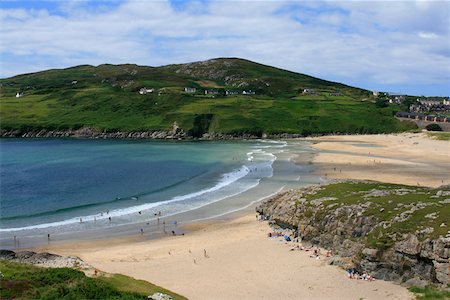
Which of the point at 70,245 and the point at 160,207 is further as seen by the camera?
the point at 160,207

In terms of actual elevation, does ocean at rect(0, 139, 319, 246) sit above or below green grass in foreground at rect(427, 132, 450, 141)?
below

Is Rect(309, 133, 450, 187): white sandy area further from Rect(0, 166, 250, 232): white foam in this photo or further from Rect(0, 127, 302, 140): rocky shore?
Rect(0, 127, 302, 140): rocky shore

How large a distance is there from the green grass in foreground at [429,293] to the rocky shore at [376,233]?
82 cm

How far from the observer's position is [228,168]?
87.4 meters

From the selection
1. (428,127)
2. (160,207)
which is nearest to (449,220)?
(160,207)

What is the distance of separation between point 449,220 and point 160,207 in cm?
3626

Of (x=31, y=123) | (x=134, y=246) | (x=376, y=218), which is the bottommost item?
(x=134, y=246)

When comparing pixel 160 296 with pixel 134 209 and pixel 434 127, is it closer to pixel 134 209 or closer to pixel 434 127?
pixel 134 209

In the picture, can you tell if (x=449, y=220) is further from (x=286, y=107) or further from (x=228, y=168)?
(x=286, y=107)

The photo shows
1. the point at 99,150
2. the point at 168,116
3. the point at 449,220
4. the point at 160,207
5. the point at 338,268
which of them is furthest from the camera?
the point at 168,116

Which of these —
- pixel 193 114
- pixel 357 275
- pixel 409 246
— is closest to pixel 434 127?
pixel 193 114

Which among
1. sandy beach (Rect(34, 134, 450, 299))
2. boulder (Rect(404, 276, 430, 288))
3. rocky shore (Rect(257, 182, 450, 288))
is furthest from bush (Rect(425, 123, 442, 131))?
boulder (Rect(404, 276, 430, 288))

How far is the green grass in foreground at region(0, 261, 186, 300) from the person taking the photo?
21.8 m

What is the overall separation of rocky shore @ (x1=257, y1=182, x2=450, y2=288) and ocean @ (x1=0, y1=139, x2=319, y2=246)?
1636 centimetres
